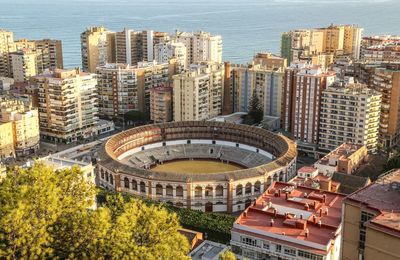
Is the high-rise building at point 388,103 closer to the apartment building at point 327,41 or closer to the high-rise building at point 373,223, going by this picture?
the apartment building at point 327,41

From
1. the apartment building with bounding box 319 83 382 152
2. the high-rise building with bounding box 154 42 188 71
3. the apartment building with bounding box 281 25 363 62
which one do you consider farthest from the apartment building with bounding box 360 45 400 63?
the high-rise building with bounding box 154 42 188 71

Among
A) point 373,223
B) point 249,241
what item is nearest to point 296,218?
point 249,241

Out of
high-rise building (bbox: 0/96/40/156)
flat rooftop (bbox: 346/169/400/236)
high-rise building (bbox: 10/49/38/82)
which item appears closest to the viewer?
flat rooftop (bbox: 346/169/400/236)

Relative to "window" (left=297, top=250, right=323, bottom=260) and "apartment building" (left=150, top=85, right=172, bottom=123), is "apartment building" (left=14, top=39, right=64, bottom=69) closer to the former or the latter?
"apartment building" (left=150, top=85, right=172, bottom=123)

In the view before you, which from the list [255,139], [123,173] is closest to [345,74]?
[255,139]

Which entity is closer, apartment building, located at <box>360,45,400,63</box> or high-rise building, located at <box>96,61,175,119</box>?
high-rise building, located at <box>96,61,175,119</box>

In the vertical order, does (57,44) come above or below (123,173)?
above

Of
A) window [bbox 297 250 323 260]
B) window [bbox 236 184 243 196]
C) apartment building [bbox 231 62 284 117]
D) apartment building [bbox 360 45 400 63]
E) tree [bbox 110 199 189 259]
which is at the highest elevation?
apartment building [bbox 360 45 400 63]

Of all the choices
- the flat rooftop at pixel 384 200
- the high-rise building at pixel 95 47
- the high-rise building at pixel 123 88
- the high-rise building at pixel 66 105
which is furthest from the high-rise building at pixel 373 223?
the high-rise building at pixel 95 47

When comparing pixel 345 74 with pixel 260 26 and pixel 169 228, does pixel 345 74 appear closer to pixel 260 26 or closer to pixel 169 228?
pixel 169 228
